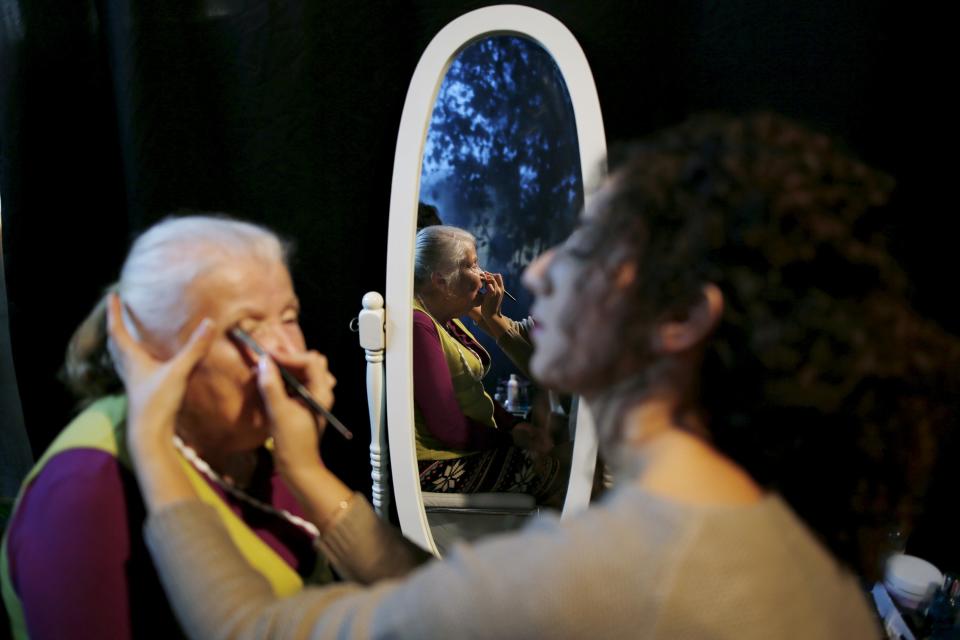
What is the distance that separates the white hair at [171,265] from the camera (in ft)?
2.26

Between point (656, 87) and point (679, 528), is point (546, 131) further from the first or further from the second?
point (679, 528)

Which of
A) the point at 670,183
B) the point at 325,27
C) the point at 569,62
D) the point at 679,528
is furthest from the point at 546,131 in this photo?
the point at 679,528

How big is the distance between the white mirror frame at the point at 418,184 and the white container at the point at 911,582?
2.31 ft

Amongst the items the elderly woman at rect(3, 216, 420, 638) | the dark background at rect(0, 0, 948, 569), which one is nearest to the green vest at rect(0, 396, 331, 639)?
the elderly woman at rect(3, 216, 420, 638)

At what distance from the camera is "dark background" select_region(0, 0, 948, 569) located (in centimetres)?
125

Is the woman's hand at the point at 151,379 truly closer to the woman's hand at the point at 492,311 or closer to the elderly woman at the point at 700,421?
the elderly woman at the point at 700,421

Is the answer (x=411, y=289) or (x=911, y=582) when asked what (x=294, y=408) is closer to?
(x=411, y=289)

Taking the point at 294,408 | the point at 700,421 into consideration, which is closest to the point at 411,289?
the point at 294,408

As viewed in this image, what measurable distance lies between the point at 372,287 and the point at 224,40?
61cm

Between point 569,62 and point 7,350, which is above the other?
point 569,62

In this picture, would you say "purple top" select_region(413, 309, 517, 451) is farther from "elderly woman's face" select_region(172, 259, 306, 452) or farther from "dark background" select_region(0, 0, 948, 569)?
"elderly woman's face" select_region(172, 259, 306, 452)

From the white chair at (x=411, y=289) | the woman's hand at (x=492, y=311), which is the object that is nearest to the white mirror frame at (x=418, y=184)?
the white chair at (x=411, y=289)

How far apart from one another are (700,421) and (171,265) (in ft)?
1.86

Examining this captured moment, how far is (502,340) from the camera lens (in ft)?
4.05
